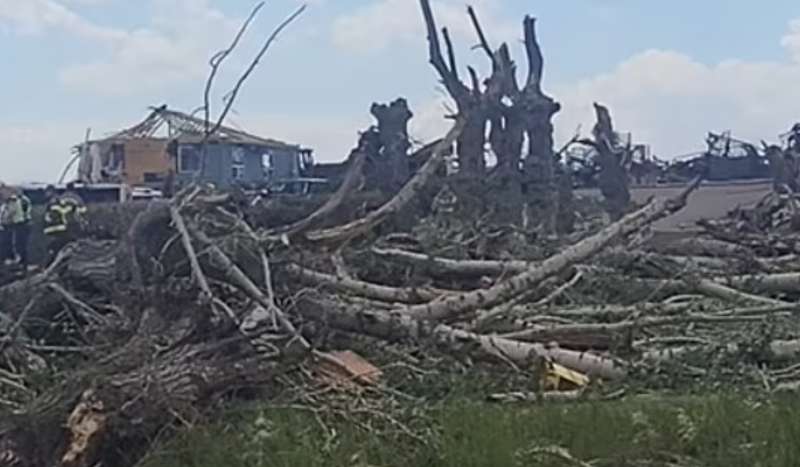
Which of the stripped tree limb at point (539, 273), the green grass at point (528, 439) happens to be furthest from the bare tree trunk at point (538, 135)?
the green grass at point (528, 439)

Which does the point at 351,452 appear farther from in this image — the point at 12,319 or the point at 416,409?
the point at 12,319

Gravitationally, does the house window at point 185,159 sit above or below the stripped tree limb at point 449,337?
above

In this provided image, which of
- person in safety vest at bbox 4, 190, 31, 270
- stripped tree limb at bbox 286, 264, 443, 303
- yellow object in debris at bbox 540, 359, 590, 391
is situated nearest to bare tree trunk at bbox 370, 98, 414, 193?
person in safety vest at bbox 4, 190, 31, 270

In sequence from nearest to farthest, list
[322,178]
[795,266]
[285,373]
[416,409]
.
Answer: [416,409] < [285,373] < [795,266] < [322,178]

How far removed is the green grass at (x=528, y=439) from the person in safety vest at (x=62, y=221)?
7.55 meters

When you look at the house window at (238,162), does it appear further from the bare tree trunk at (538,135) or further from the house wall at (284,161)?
the bare tree trunk at (538,135)

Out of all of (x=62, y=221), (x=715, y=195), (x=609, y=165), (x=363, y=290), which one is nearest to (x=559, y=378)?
(x=363, y=290)

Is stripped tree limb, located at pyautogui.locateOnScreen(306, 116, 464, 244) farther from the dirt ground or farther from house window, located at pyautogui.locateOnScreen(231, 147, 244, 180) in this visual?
house window, located at pyautogui.locateOnScreen(231, 147, 244, 180)

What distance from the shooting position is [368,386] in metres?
6.74

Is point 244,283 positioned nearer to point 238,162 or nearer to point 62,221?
point 62,221

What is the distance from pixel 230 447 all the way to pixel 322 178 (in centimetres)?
2182

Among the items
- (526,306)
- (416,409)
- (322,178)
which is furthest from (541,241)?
(322,178)

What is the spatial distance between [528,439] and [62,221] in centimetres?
978

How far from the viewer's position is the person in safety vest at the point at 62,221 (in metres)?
13.5
